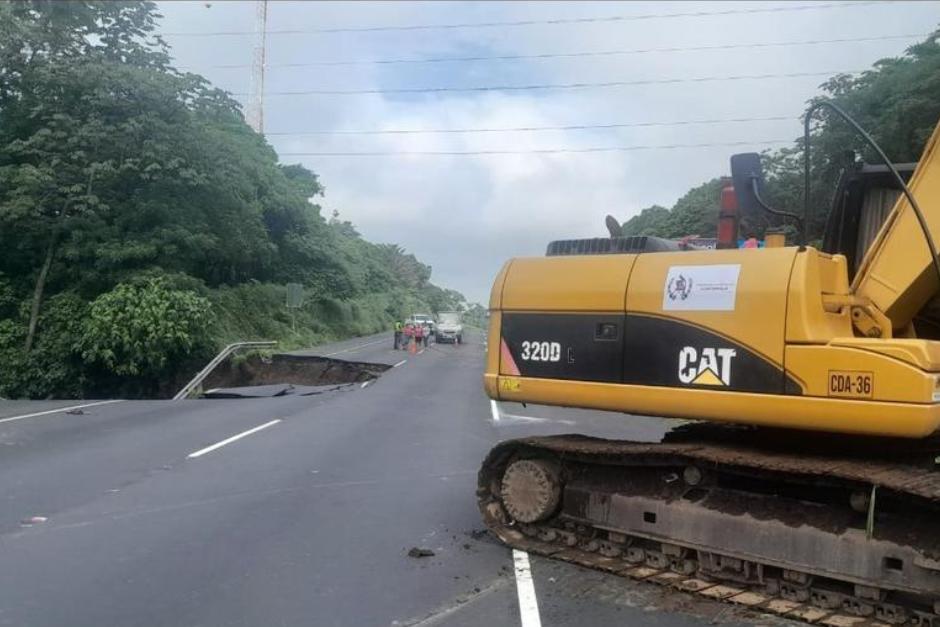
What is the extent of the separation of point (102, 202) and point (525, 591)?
27.0 m

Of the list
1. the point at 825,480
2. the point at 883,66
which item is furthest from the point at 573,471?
the point at 883,66

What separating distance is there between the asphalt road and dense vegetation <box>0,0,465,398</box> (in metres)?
14.9

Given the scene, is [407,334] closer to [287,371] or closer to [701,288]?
[287,371]

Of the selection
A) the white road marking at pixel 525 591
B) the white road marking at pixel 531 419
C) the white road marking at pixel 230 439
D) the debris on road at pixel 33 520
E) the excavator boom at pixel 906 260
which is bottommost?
the debris on road at pixel 33 520

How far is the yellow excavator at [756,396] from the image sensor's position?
4203mm

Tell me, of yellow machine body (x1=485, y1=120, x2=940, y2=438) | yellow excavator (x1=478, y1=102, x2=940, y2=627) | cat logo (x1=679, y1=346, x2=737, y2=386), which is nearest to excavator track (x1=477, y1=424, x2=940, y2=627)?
yellow excavator (x1=478, y1=102, x2=940, y2=627)

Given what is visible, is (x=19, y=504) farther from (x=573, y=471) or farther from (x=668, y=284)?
(x=668, y=284)

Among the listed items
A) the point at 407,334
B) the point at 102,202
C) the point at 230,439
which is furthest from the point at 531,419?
the point at 407,334

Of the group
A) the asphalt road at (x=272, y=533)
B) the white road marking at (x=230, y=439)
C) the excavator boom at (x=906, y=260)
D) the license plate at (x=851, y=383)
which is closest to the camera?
the license plate at (x=851, y=383)

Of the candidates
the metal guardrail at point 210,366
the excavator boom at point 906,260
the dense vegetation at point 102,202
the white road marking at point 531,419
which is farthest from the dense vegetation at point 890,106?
the dense vegetation at point 102,202

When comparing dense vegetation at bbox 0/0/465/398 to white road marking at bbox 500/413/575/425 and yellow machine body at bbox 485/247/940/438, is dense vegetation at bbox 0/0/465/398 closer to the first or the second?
white road marking at bbox 500/413/575/425

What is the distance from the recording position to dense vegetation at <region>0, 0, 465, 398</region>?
26.0 meters

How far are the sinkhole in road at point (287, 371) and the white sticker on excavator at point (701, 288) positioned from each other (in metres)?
20.6

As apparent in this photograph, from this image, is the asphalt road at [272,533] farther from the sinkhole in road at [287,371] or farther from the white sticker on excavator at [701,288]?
the sinkhole in road at [287,371]
